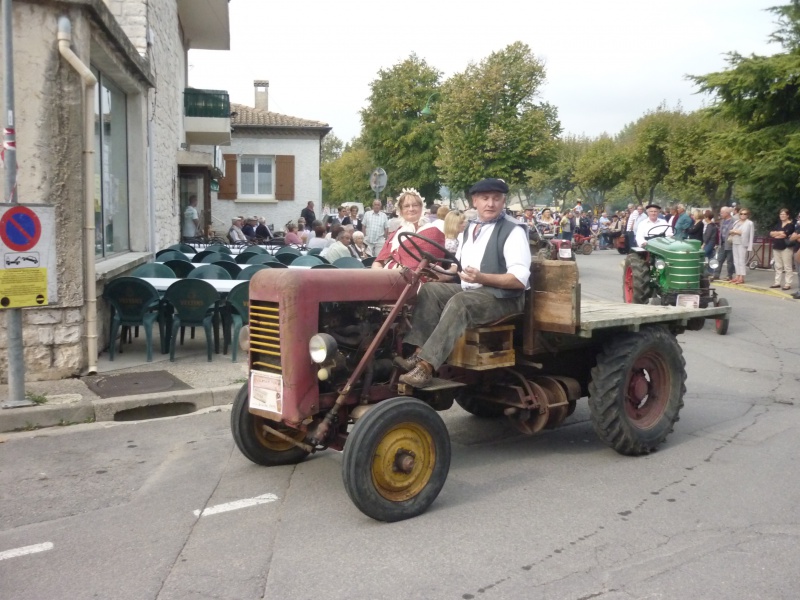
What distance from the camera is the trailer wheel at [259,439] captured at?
5.50m

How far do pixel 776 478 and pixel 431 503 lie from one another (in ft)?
8.05

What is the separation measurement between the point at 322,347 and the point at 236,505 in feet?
4.09

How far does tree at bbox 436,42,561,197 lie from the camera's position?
27219mm

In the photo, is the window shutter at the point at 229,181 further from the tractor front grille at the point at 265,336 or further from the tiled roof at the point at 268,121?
the tractor front grille at the point at 265,336

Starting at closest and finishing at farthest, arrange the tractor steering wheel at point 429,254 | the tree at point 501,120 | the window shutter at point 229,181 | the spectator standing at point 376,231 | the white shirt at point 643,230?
the tractor steering wheel at point 429,254, the white shirt at point 643,230, the spectator standing at point 376,231, the tree at point 501,120, the window shutter at point 229,181

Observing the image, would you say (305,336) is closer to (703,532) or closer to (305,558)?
(305,558)

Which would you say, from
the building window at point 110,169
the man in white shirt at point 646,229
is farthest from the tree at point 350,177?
the building window at point 110,169

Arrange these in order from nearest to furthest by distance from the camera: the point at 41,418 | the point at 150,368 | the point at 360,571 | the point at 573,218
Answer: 1. the point at 360,571
2. the point at 41,418
3. the point at 150,368
4. the point at 573,218

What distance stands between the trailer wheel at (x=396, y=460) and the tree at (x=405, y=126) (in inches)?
1732

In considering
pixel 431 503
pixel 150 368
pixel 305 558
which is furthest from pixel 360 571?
pixel 150 368

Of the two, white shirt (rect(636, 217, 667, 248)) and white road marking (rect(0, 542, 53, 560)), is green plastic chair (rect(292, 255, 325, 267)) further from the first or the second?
white road marking (rect(0, 542, 53, 560))

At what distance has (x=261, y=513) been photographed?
4.87 meters

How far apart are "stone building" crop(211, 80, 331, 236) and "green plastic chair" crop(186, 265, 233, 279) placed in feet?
75.6

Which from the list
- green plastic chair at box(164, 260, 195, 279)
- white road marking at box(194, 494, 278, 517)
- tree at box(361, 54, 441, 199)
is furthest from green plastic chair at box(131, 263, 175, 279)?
tree at box(361, 54, 441, 199)
